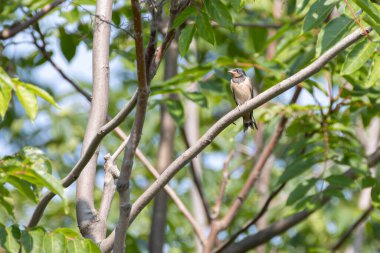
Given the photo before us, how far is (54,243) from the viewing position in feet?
11.2

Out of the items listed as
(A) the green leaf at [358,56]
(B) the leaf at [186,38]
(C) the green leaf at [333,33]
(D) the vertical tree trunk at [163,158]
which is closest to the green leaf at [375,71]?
(A) the green leaf at [358,56]

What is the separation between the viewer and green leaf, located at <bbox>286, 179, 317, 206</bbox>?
5.07 meters

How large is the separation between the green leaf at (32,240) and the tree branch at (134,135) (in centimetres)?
38

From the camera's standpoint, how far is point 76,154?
9.56 meters

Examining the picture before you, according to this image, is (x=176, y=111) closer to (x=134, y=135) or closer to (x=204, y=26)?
(x=204, y=26)

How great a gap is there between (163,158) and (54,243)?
2906 mm

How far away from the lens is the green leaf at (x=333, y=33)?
395 centimetres

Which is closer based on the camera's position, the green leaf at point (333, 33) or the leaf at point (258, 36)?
the green leaf at point (333, 33)

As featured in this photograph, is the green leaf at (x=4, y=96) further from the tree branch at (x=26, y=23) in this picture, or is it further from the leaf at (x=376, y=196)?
the leaf at (x=376, y=196)

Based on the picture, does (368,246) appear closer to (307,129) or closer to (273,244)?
(273,244)

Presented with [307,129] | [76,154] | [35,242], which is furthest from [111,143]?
[35,242]

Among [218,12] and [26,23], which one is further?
[26,23]

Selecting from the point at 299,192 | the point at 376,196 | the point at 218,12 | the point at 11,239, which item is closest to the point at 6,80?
the point at 11,239

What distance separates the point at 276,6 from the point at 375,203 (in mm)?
4849
